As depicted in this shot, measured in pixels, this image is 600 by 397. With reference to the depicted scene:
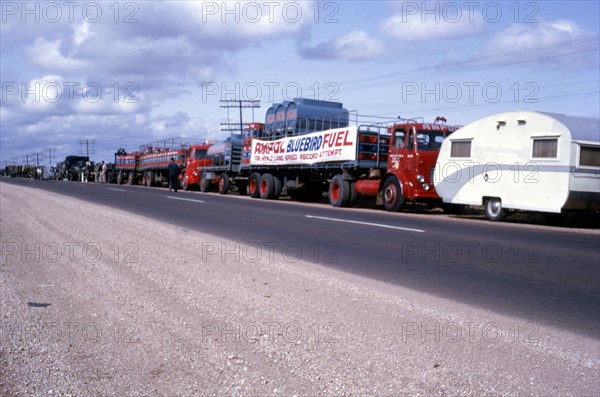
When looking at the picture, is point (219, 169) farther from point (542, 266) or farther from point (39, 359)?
point (39, 359)

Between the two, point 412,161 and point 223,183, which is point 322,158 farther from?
point 223,183

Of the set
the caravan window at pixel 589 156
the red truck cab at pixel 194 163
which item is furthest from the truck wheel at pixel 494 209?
the red truck cab at pixel 194 163

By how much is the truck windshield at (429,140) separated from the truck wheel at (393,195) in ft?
4.73

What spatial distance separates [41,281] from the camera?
26.1 ft

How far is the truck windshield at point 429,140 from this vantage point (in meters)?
21.7

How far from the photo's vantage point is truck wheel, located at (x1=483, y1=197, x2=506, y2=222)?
19.0 meters

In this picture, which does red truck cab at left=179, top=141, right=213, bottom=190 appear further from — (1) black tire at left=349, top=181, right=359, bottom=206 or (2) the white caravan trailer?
(2) the white caravan trailer

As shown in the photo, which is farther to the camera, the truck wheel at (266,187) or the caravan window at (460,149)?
the truck wheel at (266,187)

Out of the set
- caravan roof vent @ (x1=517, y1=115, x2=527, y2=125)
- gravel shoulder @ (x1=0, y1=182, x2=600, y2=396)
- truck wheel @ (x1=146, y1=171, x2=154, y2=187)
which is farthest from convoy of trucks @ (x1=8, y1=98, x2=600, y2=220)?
truck wheel @ (x1=146, y1=171, x2=154, y2=187)

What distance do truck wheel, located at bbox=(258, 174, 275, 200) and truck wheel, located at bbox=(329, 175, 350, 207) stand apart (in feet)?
19.1

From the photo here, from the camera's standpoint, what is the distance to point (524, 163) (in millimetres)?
17906

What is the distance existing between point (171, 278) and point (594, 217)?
640 inches

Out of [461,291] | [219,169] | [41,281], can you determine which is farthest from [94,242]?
[219,169]

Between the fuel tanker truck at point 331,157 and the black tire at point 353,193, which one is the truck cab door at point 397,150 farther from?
the black tire at point 353,193
